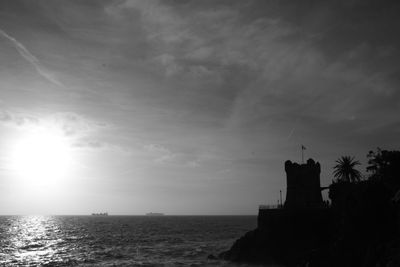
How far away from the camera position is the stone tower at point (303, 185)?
5566 centimetres

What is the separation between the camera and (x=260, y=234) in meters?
52.9

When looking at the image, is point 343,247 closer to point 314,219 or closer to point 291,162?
point 314,219

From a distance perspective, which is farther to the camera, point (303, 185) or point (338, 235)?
point (303, 185)

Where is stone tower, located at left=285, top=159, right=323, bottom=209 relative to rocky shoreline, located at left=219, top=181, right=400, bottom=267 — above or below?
above

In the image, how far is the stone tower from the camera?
183 feet

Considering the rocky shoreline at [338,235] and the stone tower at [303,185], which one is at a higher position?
the stone tower at [303,185]

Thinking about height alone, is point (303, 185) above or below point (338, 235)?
above

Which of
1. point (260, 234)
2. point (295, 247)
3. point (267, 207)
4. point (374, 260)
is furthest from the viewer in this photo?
point (267, 207)

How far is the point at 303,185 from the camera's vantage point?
56.2 m

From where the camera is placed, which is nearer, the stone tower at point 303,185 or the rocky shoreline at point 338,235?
the rocky shoreline at point 338,235

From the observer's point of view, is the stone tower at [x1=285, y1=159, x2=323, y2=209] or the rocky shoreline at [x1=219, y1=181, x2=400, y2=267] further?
the stone tower at [x1=285, y1=159, x2=323, y2=209]

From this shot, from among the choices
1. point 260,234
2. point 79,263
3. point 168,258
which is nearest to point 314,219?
point 260,234

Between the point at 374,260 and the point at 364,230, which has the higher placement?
the point at 364,230

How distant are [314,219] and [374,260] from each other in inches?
706
